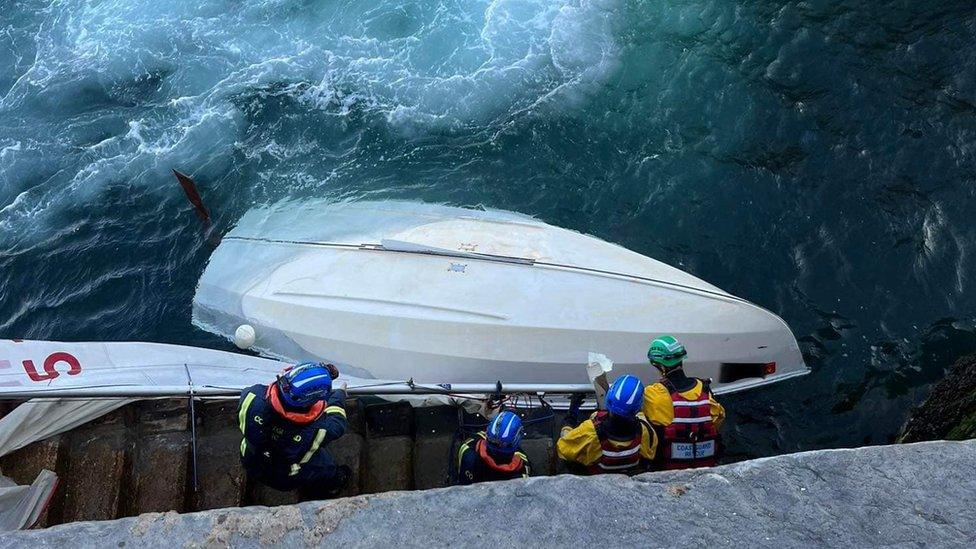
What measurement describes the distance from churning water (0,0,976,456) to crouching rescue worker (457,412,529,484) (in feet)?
9.34

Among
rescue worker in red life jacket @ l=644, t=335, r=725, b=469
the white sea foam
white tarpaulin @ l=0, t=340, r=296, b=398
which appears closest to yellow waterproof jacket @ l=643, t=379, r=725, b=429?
rescue worker in red life jacket @ l=644, t=335, r=725, b=469

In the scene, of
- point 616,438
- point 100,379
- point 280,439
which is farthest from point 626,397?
point 100,379

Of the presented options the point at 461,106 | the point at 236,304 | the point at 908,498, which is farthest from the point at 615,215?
the point at 908,498

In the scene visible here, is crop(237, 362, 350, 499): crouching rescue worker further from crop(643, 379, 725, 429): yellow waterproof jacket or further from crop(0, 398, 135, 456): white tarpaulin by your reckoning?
crop(643, 379, 725, 429): yellow waterproof jacket

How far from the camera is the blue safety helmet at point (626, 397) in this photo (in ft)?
14.8

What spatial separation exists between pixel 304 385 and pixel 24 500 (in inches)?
73.6

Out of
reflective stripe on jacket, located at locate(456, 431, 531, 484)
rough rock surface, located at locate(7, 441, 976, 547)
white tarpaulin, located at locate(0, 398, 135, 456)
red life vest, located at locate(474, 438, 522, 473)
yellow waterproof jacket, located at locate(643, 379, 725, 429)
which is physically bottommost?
white tarpaulin, located at locate(0, 398, 135, 456)

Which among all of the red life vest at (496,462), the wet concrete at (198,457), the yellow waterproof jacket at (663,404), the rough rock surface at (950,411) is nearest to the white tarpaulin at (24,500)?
the wet concrete at (198,457)

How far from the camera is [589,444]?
15.6ft

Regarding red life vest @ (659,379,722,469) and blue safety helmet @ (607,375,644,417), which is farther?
red life vest @ (659,379,722,469)

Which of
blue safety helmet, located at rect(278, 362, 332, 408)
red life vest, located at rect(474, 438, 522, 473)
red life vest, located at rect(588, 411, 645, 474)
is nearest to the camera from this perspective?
blue safety helmet, located at rect(278, 362, 332, 408)

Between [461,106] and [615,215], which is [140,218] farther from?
[615,215]

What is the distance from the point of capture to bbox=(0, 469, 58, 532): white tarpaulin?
4.56m

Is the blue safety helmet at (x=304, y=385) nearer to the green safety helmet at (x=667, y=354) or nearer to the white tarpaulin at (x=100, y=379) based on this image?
the white tarpaulin at (x=100, y=379)
